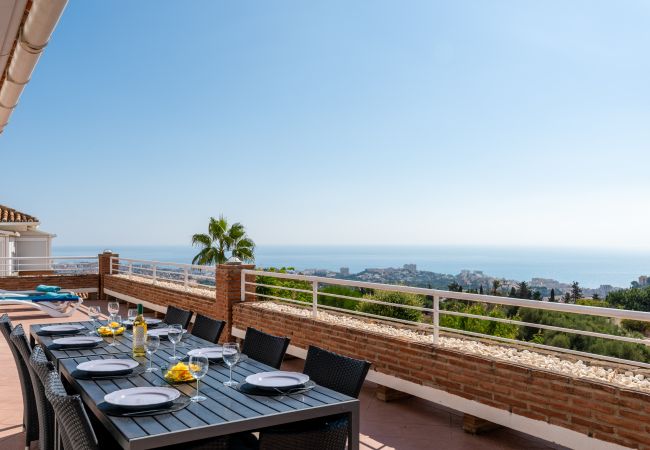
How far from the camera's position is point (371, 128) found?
2778 cm

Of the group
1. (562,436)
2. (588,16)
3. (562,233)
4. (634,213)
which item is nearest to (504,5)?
(588,16)

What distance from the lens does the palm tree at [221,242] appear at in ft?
61.4

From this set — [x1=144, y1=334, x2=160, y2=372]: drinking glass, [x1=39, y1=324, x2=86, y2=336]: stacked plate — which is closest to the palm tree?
[x1=39, y1=324, x2=86, y2=336]: stacked plate

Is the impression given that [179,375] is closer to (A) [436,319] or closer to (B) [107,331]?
(B) [107,331]

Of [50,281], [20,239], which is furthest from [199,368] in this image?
[20,239]

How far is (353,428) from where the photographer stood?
2.79m

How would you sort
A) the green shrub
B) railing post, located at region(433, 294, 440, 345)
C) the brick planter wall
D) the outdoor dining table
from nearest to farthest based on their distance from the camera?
the outdoor dining table
railing post, located at region(433, 294, 440, 345)
the green shrub
the brick planter wall

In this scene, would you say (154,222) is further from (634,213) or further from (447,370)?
(447,370)

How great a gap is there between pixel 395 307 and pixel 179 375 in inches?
224

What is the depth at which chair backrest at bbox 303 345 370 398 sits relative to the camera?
3152 millimetres

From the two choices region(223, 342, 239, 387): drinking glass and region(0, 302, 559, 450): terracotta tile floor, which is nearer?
region(223, 342, 239, 387): drinking glass

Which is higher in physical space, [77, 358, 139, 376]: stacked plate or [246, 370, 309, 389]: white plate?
[77, 358, 139, 376]: stacked plate

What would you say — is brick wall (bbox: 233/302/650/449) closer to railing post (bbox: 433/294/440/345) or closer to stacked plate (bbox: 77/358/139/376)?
railing post (bbox: 433/294/440/345)

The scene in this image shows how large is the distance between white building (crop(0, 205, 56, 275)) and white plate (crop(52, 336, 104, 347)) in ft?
47.6
